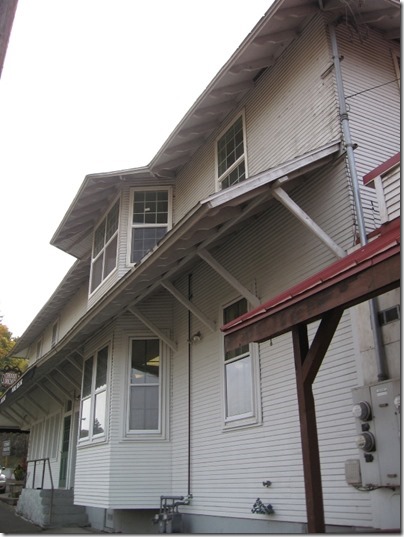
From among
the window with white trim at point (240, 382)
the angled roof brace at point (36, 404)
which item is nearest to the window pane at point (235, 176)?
the window with white trim at point (240, 382)

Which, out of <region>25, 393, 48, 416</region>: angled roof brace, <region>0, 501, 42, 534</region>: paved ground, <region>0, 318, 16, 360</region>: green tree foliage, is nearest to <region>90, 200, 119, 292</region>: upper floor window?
<region>0, 501, 42, 534</region>: paved ground

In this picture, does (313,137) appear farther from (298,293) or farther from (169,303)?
(169,303)

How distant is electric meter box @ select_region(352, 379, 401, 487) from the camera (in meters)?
5.40

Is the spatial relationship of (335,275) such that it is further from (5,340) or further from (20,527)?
(5,340)

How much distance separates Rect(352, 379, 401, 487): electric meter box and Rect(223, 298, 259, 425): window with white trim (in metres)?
2.47

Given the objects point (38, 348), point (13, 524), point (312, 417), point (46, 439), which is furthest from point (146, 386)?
point (38, 348)

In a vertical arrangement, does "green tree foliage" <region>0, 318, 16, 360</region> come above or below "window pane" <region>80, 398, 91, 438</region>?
above

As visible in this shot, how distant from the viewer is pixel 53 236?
14305mm

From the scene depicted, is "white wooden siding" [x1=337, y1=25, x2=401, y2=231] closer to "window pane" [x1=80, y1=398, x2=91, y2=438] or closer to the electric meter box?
the electric meter box

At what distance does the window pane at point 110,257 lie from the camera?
12078 mm

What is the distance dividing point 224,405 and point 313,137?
4.49 m

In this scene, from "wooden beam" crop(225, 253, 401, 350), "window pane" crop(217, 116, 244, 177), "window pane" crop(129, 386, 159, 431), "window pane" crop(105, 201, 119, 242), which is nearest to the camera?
"wooden beam" crop(225, 253, 401, 350)

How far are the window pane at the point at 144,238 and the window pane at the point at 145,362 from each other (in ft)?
6.03

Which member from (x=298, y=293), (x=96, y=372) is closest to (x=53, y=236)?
(x=96, y=372)
